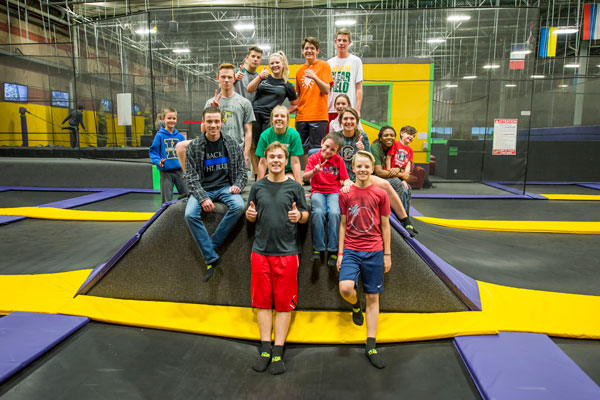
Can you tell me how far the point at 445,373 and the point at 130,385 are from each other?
1681 millimetres

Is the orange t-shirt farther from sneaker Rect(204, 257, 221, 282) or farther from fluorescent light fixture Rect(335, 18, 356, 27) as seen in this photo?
fluorescent light fixture Rect(335, 18, 356, 27)

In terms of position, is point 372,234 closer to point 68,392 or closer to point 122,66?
point 68,392

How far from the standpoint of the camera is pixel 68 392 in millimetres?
1805

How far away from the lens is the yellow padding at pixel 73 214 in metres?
5.20

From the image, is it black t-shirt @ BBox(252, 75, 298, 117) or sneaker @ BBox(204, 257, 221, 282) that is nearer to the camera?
sneaker @ BBox(204, 257, 221, 282)

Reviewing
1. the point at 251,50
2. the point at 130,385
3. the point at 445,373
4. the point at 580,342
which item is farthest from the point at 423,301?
the point at 251,50

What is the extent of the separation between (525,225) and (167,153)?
15.8ft

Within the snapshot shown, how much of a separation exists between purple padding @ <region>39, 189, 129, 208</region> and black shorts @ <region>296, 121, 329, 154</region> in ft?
14.7

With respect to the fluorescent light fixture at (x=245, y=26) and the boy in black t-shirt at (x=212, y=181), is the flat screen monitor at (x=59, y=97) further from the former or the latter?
the boy in black t-shirt at (x=212, y=181)

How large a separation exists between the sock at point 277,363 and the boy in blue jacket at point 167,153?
2.52 metres

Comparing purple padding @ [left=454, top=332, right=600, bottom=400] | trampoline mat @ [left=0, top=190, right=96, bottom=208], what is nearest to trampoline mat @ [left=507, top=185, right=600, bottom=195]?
purple padding @ [left=454, top=332, right=600, bottom=400]

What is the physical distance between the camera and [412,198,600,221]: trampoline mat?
559 centimetres

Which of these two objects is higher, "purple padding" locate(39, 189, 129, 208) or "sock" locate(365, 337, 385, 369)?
"purple padding" locate(39, 189, 129, 208)

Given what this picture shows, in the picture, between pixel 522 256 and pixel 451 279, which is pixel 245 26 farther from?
pixel 451 279
